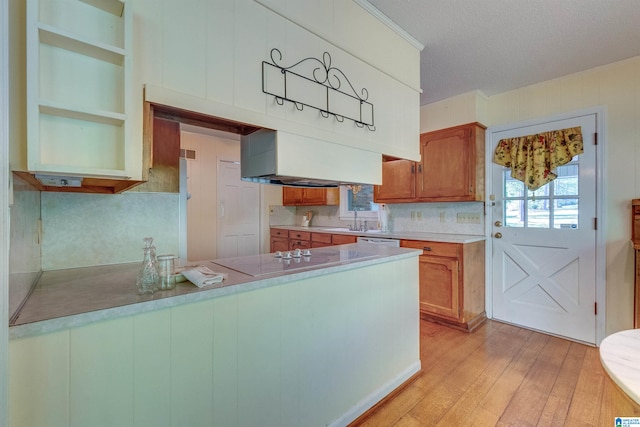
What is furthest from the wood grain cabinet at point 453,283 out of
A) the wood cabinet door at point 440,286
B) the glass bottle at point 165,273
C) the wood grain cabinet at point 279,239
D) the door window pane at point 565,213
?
the glass bottle at point 165,273

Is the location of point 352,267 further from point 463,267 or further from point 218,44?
point 463,267

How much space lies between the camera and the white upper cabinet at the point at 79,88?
791 mm

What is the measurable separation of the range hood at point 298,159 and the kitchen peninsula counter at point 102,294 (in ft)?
1.65

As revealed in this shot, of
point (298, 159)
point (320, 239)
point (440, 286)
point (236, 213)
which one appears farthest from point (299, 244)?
point (298, 159)

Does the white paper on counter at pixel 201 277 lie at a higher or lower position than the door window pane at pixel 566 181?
lower

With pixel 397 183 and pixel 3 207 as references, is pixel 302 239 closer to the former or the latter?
pixel 397 183

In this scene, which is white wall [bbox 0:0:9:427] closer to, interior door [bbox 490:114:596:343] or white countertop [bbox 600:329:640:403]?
white countertop [bbox 600:329:640:403]

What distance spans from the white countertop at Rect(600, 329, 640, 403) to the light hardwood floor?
67cm

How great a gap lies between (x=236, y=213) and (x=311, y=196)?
123 centimetres

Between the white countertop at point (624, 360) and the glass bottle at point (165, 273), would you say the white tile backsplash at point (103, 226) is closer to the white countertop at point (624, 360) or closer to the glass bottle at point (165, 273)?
the glass bottle at point (165, 273)

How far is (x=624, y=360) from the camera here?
0.76 m

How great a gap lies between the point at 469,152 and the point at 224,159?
3371 millimetres

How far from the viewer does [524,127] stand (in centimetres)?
286

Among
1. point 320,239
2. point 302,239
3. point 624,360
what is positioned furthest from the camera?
point 302,239
